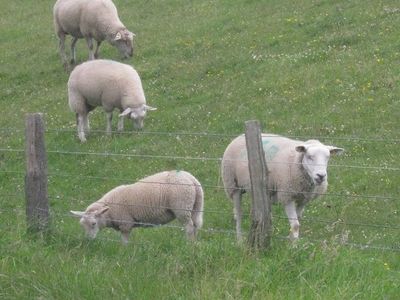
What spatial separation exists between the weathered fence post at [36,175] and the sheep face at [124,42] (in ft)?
44.8

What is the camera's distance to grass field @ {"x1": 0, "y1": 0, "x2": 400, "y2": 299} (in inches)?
308

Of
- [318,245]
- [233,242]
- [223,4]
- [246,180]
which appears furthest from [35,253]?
[223,4]

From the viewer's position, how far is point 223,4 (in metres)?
27.0

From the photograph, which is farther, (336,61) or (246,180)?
(336,61)

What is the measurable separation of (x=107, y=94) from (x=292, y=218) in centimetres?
755

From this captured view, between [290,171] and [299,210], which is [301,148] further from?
[299,210]

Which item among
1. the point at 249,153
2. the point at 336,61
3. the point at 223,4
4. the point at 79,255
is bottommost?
the point at 79,255

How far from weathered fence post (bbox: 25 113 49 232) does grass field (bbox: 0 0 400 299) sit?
0.53ft

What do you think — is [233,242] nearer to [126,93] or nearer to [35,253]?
[35,253]

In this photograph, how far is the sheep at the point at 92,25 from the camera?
23000mm

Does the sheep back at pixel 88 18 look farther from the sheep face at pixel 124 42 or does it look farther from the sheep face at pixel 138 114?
the sheep face at pixel 138 114

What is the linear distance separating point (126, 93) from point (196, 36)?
6784mm

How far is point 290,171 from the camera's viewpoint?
11.1 metres

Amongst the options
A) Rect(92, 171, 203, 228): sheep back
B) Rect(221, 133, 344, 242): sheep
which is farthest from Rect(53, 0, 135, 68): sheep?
Rect(221, 133, 344, 242): sheep
